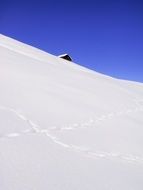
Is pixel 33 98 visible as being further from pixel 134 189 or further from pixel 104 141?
pixel 134 189

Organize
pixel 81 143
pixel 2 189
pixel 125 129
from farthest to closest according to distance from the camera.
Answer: pixel 125 129, pixel 81 143, pixel 2 189

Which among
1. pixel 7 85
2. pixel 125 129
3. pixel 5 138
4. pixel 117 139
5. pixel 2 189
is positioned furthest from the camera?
pixel 7 85

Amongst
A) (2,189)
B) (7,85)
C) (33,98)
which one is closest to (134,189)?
(2,189)

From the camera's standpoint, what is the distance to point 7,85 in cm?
180

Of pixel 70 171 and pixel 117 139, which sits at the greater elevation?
pixel 117 139

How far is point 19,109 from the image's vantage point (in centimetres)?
141

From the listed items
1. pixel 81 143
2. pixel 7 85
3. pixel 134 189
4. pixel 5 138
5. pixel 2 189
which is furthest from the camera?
pixel 7 85

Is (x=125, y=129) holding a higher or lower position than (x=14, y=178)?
higher

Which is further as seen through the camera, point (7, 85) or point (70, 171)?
point (7, 85)

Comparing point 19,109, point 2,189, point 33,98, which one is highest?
point 33,98

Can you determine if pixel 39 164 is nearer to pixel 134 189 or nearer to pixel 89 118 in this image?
pixel 134 189

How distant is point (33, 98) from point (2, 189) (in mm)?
989

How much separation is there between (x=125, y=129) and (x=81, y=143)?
469 millimetres

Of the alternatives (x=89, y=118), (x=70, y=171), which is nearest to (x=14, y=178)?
(x=70, y=171)
